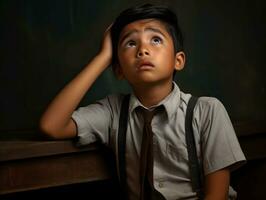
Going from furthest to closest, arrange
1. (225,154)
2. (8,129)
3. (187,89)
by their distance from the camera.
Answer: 1. (187,89)
2. (8,129)
3. (225,154)

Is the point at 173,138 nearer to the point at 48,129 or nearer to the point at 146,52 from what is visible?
the point at 146,52

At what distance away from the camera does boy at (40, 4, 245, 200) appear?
4.20ft

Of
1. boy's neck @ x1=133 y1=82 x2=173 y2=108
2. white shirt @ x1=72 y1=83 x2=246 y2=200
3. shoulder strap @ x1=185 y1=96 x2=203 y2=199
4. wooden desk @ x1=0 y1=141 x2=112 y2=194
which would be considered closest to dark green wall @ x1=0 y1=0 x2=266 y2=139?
wooden desk @ x1=0 y1=141 x2=112 y2=194

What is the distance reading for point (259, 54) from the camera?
2.03 m

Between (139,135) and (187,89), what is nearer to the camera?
(139,135)

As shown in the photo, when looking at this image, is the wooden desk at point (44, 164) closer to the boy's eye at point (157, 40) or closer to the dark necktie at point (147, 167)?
the dark necktie at point (147, 167)

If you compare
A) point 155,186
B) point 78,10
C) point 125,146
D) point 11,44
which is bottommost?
point 155,186

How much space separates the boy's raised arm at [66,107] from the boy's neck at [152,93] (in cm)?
16

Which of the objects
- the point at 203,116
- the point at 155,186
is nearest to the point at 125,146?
the point at 155,186

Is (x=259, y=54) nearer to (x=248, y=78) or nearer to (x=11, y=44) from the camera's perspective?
(x=248, y=78)

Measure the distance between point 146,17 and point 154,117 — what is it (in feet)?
1.06

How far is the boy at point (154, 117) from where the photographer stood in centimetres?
128

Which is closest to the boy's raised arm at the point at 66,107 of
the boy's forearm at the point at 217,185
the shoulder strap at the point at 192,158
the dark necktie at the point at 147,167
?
the dark necktie at the point at 147,167

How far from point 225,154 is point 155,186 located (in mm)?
241
